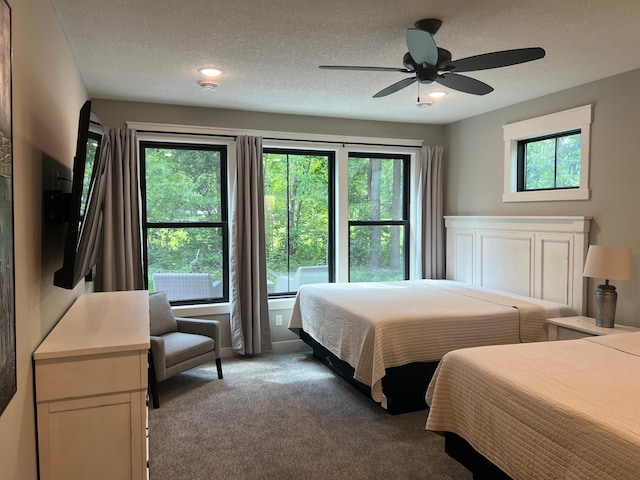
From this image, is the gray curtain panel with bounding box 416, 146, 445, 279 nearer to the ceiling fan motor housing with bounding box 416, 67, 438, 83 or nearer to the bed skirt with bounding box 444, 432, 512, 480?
the ceiling fan motor housing with bounding box 416, 67, 438, 83

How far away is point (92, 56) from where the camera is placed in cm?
302

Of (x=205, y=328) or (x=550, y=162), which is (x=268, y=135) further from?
(x=550, y=162)

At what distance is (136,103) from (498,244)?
3.77 metres

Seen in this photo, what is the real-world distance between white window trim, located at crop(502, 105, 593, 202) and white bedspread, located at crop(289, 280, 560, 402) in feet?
3.26

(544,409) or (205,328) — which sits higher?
(544,409)

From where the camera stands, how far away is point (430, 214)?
17.3ft

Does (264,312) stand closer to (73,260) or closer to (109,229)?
(109,229)

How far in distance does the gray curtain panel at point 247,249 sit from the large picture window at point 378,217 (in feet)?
3.86

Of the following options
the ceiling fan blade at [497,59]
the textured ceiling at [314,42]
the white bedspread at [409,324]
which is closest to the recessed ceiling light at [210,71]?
the textured ceiling at [314,42]

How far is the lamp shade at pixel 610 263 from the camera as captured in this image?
10.2 ft

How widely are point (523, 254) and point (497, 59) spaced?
7.68 feet

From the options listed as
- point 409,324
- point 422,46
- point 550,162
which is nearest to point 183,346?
point 409,324

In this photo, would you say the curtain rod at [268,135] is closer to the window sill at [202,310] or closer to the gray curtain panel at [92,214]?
the window sill at [202,310]

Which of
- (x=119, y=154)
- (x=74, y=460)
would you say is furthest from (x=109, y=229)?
(x=74, y=460)
